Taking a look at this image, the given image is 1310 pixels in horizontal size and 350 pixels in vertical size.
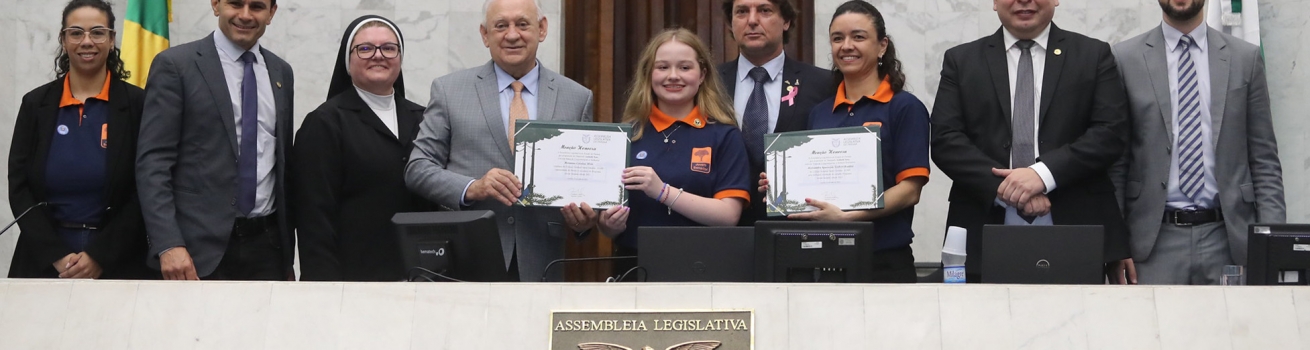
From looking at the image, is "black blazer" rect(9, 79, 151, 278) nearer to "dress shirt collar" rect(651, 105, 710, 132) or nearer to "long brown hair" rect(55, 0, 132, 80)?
"long brown hair" rect(55, 0, 132, 80)

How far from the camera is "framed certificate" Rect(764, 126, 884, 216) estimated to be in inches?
150

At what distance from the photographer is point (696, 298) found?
3143mm

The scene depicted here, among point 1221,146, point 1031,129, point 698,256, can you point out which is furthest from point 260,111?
point 1221,146

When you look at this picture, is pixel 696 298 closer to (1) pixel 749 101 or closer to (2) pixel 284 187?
(1) pixel 749 101

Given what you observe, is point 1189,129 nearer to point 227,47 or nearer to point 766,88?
point 766,88

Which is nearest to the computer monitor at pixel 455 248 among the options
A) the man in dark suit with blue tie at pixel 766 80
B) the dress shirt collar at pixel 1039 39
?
the man in dark suit with blue tie at pixel 766 80

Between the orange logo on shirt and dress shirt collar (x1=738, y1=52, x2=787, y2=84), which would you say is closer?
the orange logo on shirt

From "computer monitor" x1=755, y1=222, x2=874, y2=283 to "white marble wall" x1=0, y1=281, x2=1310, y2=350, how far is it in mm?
275

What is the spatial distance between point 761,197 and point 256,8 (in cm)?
192

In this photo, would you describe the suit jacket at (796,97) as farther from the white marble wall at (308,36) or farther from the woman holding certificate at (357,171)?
the white marble wall at (308,36)

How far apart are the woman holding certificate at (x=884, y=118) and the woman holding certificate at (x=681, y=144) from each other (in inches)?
7.5

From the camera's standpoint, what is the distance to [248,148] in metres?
4.37

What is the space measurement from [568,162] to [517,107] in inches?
23.6

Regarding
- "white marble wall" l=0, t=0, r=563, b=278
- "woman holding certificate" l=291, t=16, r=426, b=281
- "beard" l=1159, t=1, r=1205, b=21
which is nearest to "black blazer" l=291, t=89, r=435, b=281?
"woman holding certificate" l=291, t=16, r=426, b=281
